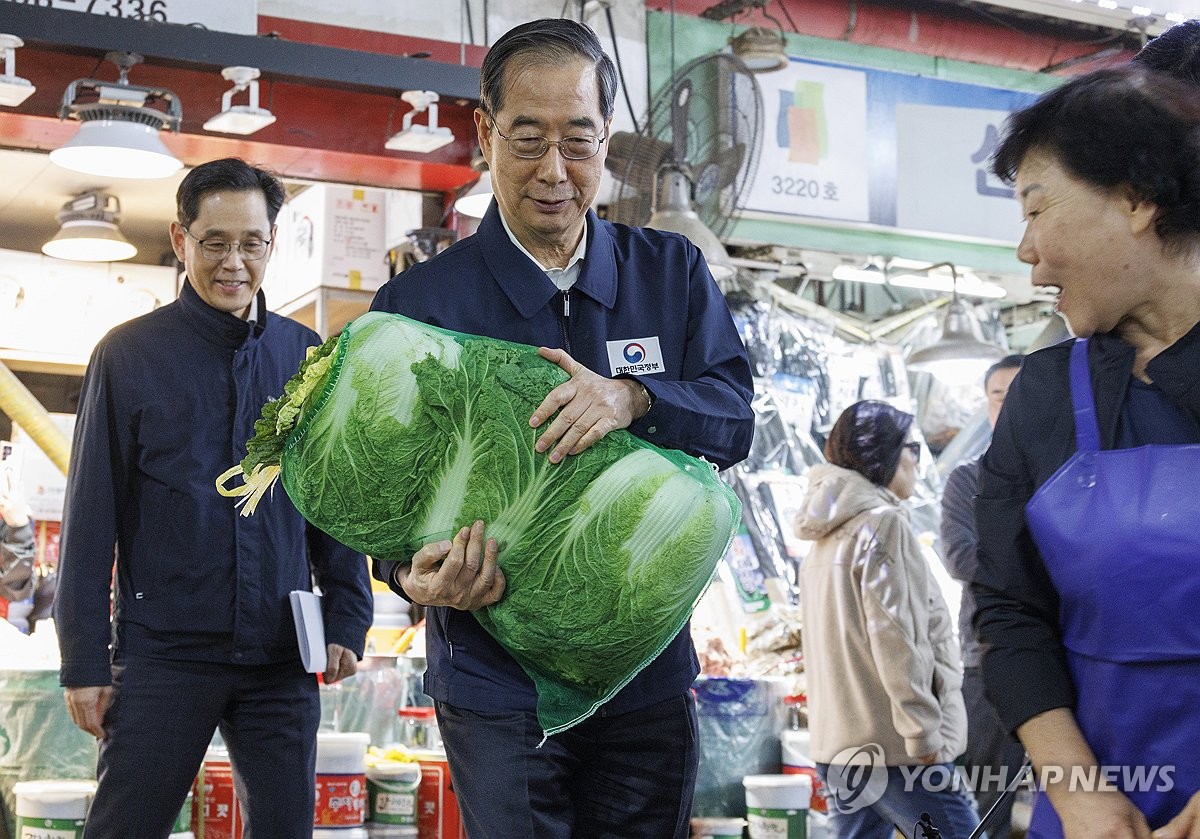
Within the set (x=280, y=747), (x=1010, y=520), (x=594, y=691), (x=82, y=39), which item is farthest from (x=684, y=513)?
(x=82, y=39)

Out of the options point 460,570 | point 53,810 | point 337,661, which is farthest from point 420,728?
point 460,570

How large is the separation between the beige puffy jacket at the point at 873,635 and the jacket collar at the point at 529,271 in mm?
2243

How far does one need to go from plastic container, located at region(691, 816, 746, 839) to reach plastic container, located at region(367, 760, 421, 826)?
110cm

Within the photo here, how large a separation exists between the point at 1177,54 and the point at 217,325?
2.03 m

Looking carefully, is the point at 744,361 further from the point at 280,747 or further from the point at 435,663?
the point at 280,747

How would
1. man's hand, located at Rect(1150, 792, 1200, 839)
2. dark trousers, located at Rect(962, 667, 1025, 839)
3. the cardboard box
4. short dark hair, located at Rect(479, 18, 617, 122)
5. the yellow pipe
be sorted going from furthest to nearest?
the cardboard box < the yellow pipe < dark trousers, located at Rect(962, 667, 1025, 839) < short dark hair, located at Rect(479, 18, 617, 122) < man's hand, located at Rect(1150, 792, 1200, 839)

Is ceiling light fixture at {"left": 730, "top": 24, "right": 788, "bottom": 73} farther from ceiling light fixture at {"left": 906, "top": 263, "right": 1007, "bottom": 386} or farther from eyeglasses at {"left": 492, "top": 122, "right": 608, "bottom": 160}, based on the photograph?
eyeglasses at {"left": 492, "top": 122, "right": 608, "bottom": 160}

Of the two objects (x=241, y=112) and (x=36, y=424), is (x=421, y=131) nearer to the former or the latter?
(x=241, y=112)

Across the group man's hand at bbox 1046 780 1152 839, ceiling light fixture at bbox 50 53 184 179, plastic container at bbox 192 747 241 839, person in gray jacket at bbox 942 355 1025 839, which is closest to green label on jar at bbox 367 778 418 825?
plastic container at bbox 192 747 241 839

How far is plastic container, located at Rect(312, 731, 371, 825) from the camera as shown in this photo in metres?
4.25

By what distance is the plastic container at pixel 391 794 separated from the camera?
4.46 meters

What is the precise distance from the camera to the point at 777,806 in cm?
504

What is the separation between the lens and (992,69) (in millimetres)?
8477

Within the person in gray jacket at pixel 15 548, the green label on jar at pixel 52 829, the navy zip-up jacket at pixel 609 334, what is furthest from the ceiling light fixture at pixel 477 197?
the navy zip-up jacket at pixel 609 334
